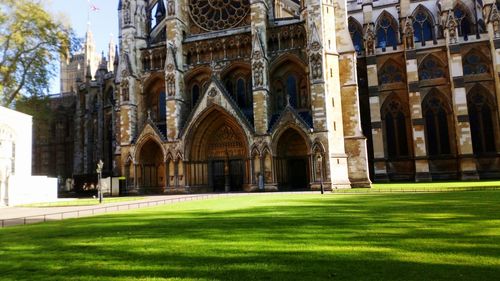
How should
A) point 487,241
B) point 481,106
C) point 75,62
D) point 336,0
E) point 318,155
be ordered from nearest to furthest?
1. point 487,241
2. point 318,155
3. point 336,0
4. point 481,106
5. point 75,62

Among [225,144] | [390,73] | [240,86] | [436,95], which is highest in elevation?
[390,73]

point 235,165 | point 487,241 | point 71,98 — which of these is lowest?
point 487,241

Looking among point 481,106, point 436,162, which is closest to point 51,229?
point 436,162

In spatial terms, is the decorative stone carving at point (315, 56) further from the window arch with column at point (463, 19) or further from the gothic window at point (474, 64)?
the window arch with column at point (463, 19)

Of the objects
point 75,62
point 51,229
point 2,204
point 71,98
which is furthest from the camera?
point 75,62

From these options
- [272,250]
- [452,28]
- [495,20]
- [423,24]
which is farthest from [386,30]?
[272,250]

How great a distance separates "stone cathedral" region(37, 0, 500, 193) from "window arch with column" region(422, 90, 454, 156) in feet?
0.32

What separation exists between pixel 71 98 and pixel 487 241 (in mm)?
59623

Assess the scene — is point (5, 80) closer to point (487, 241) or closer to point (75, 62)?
point (487, 241)

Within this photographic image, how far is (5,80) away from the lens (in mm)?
34281

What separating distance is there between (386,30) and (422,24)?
3675 millimetres

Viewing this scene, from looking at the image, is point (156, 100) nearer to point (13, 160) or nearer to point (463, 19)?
point (13, 160)

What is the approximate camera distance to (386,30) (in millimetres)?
43094

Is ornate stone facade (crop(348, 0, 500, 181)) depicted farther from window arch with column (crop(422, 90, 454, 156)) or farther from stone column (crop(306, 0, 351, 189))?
stone column (crop(306, 0, 351, 189))
